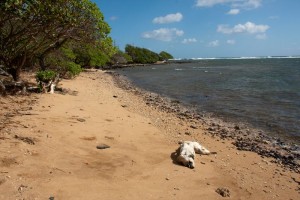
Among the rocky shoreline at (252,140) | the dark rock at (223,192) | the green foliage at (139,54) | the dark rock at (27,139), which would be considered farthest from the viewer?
the green foliage at (139,54)

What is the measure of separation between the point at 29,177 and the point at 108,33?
37.3ft

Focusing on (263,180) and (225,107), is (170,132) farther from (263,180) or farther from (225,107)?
(225,107)

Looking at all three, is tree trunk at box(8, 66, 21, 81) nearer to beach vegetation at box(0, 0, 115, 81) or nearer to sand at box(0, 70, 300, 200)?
beach vegetation at box(0, 0, 115, 81)

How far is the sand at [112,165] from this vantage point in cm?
599

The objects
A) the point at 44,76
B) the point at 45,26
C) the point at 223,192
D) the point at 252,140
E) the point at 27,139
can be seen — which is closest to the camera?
the point at 223,192

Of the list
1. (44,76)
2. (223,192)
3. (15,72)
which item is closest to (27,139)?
(223,192)

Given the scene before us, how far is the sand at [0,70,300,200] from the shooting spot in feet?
19.7

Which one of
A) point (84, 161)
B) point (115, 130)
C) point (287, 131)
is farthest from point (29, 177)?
point (287, 131)

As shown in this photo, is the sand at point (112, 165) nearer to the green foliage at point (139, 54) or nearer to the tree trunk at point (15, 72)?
the tree trunk at point (15, 72)

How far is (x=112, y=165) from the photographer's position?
7.23 meters

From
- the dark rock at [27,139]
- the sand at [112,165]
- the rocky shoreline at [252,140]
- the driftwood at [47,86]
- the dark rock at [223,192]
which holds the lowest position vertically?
the rocky shoreline at [252,140]

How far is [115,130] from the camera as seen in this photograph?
10.2 meters

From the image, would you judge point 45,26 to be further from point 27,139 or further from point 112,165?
point 112,165

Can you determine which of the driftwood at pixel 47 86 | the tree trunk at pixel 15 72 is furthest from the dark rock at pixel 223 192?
the tree trunk at pixel 15 72
